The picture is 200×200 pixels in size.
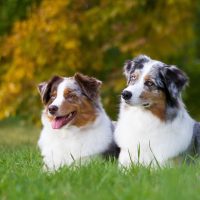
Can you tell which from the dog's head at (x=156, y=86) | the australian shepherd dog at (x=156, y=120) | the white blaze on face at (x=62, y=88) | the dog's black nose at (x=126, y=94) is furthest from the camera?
the white blaze on face at (x=62, y=88)

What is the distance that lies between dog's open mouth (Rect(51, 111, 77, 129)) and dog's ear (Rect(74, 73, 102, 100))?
33 cm

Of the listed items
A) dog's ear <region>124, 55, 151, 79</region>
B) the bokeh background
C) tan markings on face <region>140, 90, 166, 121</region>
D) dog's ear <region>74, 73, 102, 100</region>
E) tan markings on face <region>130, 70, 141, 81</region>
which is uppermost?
dog's ear <region>124, 55, 151, 79</region>

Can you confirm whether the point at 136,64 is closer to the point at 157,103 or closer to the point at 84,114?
the point at 157,103

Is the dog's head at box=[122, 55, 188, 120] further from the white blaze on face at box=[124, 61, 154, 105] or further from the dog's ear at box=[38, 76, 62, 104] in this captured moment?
the dog's ear at box=[38, 76, 62, 104]

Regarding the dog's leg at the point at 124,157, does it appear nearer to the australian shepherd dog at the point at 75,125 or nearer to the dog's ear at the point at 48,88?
the australian shepherd dog at the point at 75,125

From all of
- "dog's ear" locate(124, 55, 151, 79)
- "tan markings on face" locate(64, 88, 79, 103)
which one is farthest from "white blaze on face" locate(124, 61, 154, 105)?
"tan markings on face" locate(64, 88, 79, 103)

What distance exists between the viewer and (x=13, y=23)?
21.9m

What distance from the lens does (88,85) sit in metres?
9.80

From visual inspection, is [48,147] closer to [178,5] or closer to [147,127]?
[147,127]

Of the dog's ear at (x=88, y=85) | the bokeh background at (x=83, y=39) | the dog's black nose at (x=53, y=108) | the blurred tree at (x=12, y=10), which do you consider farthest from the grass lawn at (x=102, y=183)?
the blurred tree at (x=12, y=10)

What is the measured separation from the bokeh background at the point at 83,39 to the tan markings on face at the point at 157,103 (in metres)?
10.2

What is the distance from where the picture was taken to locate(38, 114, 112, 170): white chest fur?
9.68 m

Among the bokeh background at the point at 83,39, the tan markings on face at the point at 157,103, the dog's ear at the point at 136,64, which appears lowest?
the bokeh background at the point at 83,39

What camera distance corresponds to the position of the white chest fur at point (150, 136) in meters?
9.40
